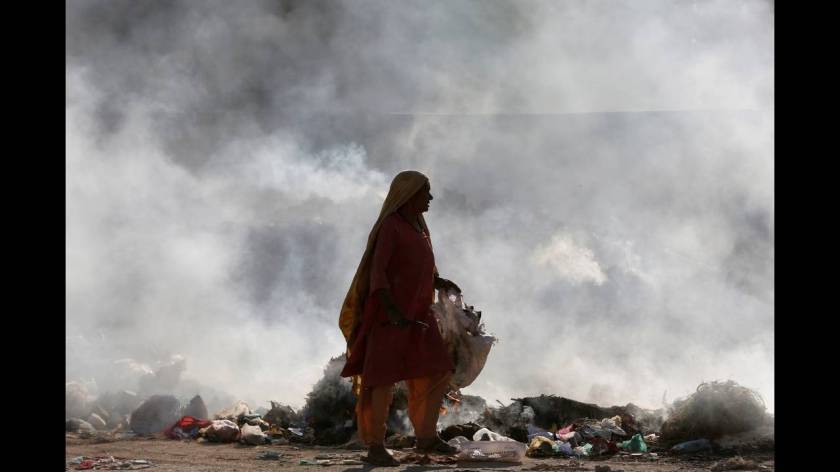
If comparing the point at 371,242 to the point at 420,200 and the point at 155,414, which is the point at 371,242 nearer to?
the point at 420,200

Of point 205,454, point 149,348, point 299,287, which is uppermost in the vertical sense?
point 299,287

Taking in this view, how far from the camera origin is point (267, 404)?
9.47 meters

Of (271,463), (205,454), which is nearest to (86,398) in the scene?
(205,454)

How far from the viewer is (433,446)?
5.88 m

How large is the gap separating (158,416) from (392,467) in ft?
12.7

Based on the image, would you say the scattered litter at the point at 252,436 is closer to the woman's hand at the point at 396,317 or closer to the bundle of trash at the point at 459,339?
the bundle of trash at the point at 459,339

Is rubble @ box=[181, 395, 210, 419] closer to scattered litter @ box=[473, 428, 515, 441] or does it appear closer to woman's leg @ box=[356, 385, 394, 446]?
scattered litter @ box=[473, 428, 515, 441]

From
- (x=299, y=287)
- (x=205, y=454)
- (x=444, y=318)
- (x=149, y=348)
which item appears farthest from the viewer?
(x=299, y=287)

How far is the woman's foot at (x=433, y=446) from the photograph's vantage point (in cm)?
585

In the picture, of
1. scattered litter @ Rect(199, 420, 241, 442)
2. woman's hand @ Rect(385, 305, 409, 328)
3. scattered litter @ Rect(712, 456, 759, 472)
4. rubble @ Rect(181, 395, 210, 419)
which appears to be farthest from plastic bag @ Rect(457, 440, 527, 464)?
rubble @ Rect(181, 395, 210, 419)

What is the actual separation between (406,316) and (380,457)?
0.85 metres

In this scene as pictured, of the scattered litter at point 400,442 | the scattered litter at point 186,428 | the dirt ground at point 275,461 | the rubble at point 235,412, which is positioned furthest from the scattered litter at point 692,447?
the scattered litter at point 186,428

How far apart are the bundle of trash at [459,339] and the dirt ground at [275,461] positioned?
0.64m
